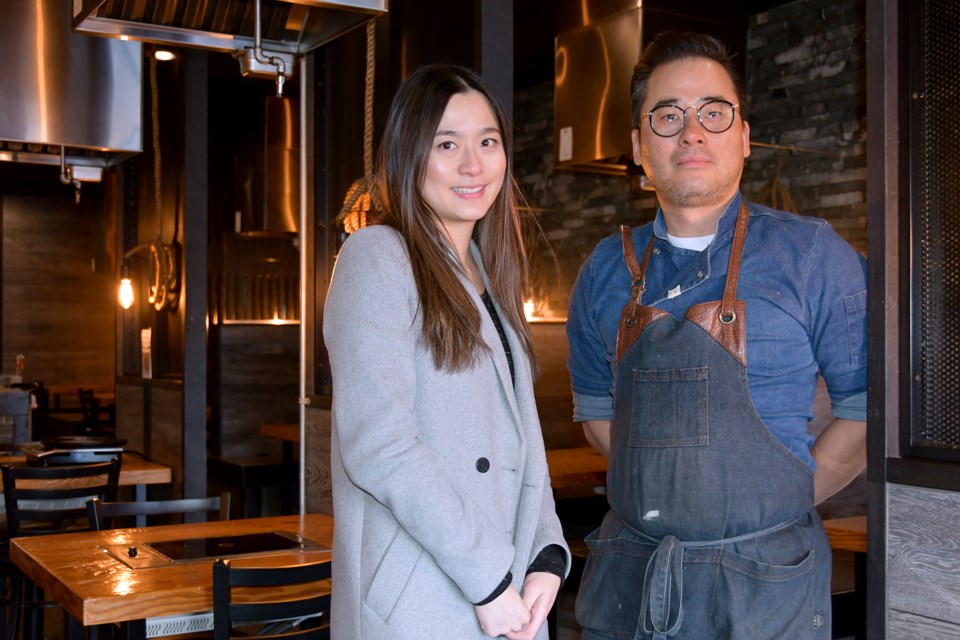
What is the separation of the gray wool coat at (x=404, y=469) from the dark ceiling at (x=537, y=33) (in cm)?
482

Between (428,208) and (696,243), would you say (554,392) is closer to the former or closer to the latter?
(696,243)

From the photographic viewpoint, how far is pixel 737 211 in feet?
6.91

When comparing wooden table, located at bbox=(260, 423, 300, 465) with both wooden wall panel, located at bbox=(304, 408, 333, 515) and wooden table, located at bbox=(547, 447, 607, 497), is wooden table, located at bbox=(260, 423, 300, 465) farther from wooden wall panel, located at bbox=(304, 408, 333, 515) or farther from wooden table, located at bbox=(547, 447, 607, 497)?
wooden wall panel, located at bbox=(304, 408, 333, 515)

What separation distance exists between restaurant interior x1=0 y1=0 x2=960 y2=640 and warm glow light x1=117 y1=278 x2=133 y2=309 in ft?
0.06

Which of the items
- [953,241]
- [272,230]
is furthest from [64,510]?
[272,230]

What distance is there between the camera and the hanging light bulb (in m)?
6.65

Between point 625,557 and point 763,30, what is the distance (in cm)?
534

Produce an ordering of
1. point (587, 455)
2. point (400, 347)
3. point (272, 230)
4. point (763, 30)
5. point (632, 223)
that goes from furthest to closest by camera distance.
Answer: point (272, 230)
point (632, 223)
point (763, 30)
point (587, 455)
point (400, 347)

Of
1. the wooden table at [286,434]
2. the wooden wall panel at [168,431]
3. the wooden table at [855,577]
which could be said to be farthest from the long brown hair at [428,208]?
the wooden table at [286,434]

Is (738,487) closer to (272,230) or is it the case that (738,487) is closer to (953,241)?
(953,241)

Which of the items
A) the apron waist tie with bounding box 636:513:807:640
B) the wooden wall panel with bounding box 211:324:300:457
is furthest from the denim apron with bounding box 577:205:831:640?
the wooden wall panel with bounding box 211:324:300:457

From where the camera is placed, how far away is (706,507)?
1.94m

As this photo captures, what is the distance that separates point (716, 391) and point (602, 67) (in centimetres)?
368

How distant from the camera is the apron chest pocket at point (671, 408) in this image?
1.98 metres
